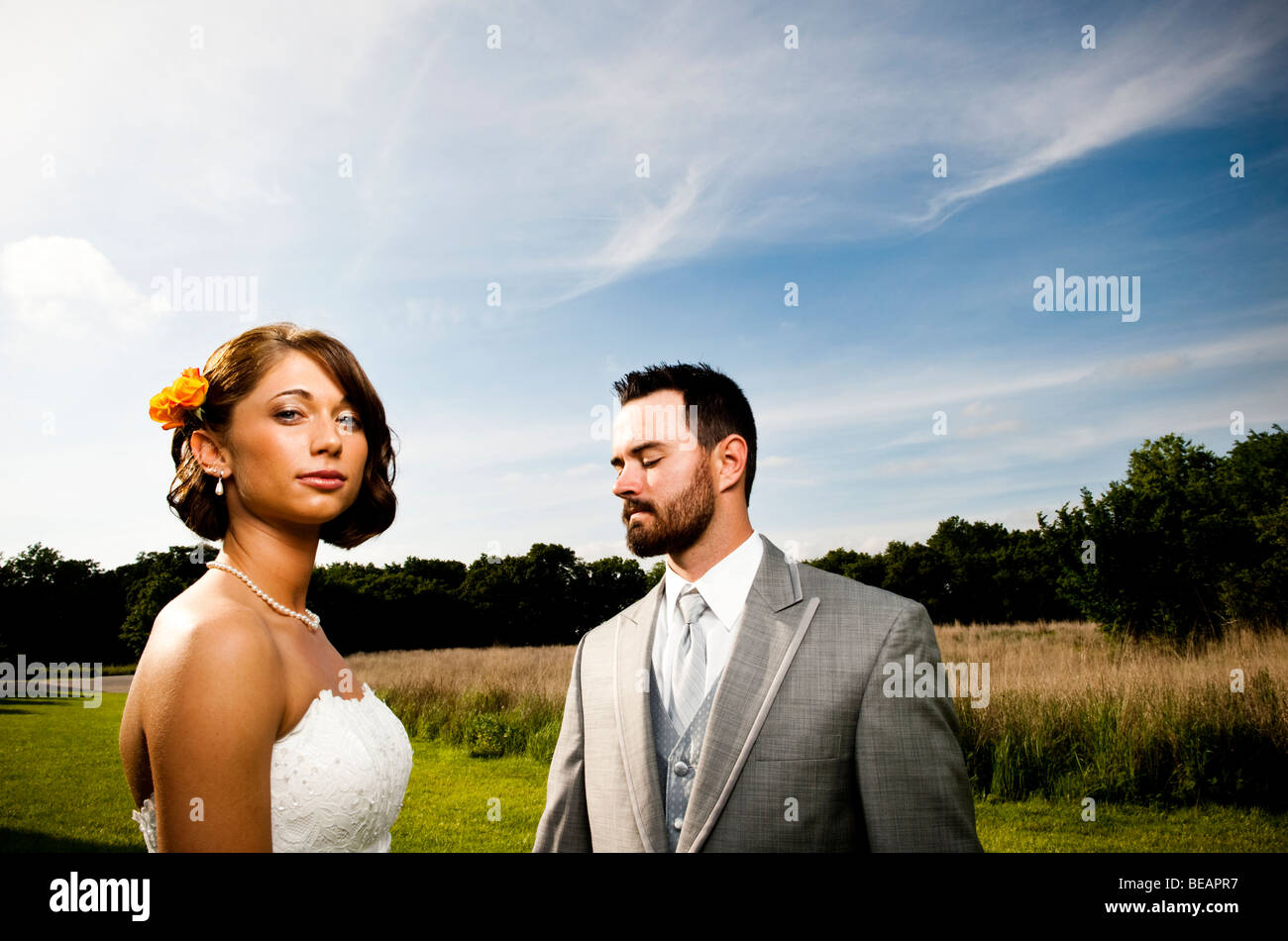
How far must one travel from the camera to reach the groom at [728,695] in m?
2.81

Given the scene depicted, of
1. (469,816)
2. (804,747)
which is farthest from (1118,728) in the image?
(804,747)

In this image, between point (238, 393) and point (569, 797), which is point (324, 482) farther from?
point (569, 797)

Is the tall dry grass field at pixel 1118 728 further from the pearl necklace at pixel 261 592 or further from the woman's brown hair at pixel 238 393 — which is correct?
the pearl necklace at pixel 261 592

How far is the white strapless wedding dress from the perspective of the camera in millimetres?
2627

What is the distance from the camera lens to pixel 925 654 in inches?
116

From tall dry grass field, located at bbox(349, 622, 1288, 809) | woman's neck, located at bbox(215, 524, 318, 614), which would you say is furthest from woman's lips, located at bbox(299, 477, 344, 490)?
tall dry grass field, located at bbox(349, 622, 1288, 809)

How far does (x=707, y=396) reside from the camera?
12.1 feet

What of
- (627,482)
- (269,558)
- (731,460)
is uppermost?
(731,460)

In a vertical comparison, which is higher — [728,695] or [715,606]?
[715,606]

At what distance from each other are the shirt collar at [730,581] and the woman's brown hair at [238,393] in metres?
1.54

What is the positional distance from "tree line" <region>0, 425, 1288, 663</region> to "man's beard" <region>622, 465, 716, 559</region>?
2855 mm

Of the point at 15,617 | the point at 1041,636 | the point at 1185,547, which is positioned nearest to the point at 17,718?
the point at 15,617

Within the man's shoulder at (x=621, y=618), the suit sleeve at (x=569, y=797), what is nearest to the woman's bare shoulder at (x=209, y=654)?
the suit sleeve at (x=569, y=797)

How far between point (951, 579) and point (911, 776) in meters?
18.6
